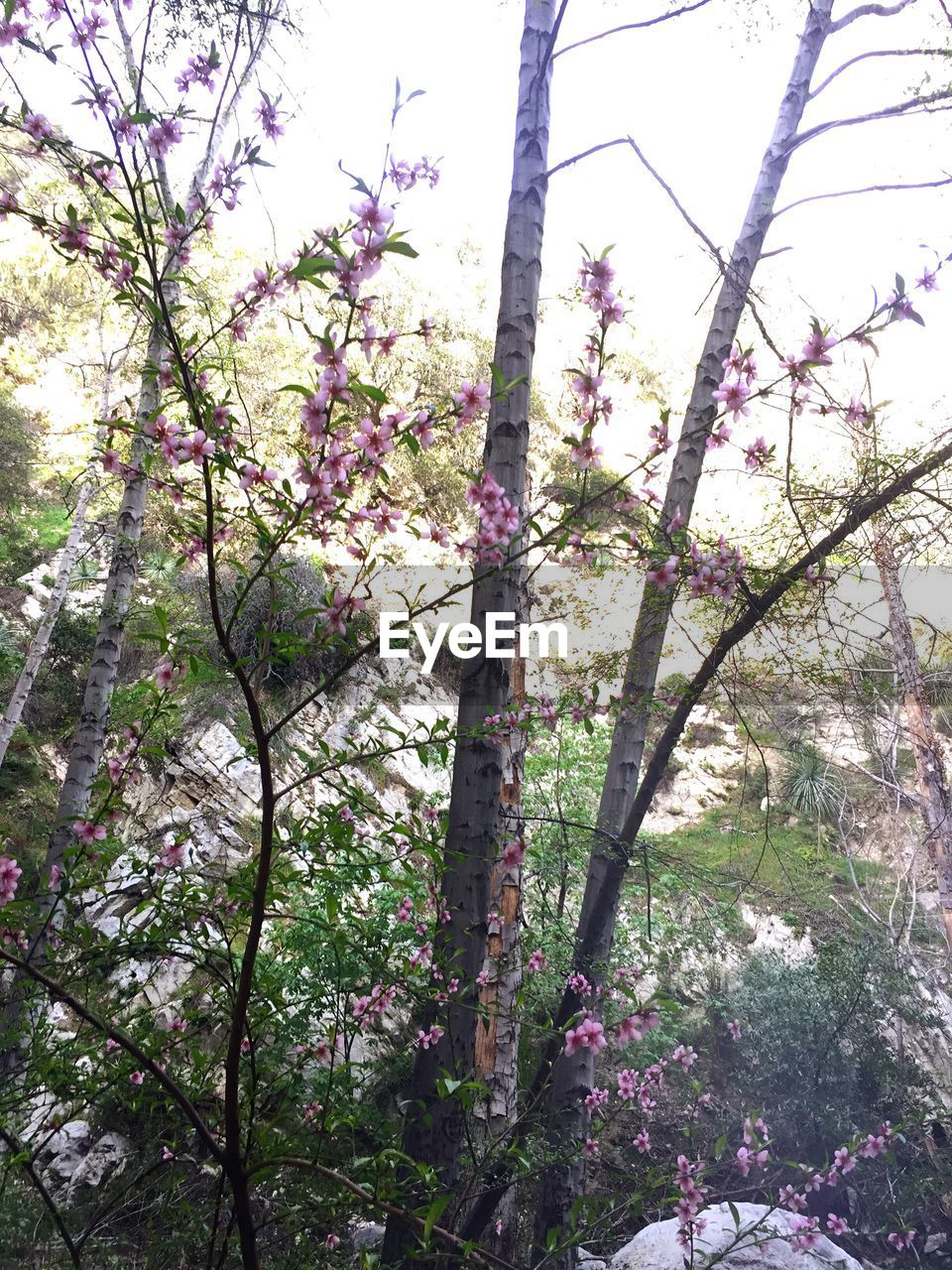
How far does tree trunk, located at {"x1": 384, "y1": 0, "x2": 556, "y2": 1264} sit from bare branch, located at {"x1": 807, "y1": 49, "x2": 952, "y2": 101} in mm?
1848

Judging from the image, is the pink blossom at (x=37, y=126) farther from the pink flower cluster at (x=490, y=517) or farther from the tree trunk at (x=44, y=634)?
the tree trunk at (x=44, y=634)

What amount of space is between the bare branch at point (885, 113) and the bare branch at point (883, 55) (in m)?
0.15

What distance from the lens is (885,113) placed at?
3059mm

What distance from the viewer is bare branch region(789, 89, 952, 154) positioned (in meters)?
2.98

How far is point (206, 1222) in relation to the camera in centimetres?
233

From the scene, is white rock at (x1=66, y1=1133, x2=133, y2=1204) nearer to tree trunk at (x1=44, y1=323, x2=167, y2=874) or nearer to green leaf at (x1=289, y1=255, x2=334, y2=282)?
tree trunk at (x1=44, y1=323, x2=167, y2=874)

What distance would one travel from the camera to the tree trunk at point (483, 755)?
1639mm

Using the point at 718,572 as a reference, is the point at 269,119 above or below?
above

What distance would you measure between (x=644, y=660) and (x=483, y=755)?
4.23 feet

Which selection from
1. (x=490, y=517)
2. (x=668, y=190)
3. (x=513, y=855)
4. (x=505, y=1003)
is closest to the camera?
(x=490, y=517)

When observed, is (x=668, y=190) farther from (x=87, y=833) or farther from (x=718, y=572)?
(x=87, y=833)

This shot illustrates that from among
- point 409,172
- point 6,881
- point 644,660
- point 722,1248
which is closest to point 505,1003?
point 722,1248

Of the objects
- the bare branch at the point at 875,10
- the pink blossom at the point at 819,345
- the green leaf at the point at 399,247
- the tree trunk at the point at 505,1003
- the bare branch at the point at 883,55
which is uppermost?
the bare branch at the point at 875,10

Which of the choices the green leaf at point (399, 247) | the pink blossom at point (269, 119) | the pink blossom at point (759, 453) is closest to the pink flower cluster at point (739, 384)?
the pink blossom at point (759, 453)
